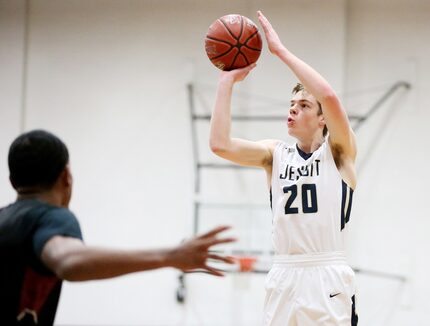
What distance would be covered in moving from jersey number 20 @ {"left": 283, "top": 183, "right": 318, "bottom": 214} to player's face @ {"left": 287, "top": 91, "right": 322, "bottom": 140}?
361 mm

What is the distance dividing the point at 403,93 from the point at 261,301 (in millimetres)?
2995

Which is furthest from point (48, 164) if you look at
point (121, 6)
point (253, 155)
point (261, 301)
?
point (121, 6)

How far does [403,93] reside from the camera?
823cm

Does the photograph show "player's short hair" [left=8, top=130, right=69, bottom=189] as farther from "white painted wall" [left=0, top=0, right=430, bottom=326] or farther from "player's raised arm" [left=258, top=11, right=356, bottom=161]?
"white painted wall" [left=0, top=0, right=430, bottom=326]

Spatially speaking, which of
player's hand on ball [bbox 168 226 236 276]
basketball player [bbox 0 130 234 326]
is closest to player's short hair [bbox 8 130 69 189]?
basketball player [bbox 0 130 234 326]

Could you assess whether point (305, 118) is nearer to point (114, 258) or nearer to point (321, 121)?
point (321, 121)

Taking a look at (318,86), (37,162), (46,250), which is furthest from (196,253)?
(318,86)

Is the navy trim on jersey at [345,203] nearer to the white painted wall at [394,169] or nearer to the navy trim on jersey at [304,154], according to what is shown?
the navy trim on jersey at [304,154]

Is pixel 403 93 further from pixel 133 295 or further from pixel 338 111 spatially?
pixel 338 111

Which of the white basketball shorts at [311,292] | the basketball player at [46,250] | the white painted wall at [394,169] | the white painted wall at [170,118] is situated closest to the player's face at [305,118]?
the white basketball shorts at [311,292]

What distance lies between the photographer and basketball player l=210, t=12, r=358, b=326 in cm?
374

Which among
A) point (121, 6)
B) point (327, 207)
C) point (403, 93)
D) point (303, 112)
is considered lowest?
point (327, 207)

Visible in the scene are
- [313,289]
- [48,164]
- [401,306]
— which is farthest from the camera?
[401,306]

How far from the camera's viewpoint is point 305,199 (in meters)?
3.88
